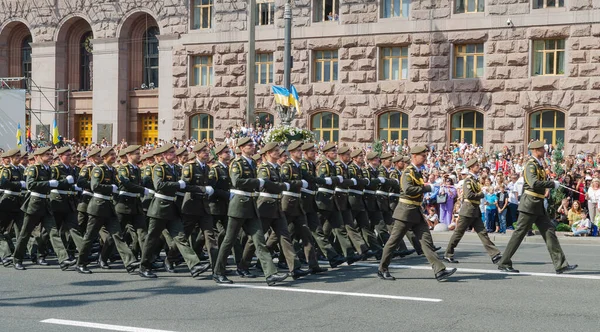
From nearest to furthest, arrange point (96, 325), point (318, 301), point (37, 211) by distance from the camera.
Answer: point (96, 325)
point (318, 301)
point (37, 211)

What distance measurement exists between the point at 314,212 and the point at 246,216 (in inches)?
78.0

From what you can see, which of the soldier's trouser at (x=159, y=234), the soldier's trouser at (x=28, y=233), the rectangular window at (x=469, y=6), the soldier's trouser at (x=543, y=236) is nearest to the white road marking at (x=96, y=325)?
the soldier's trouser at (x=159, y=234)

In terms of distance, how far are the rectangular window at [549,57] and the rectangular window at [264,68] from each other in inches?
421

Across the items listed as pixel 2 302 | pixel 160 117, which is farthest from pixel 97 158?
pixel 160 117

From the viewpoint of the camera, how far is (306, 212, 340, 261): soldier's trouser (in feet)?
40.9

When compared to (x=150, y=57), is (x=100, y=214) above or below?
below

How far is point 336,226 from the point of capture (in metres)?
13.1

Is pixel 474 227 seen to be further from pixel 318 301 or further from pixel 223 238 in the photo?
pixel 318 301

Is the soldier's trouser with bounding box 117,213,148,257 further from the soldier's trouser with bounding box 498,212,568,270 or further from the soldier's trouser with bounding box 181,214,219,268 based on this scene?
the soldier's trouser with bounding box 498,212,568,270

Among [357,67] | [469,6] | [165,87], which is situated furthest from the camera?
[165,87]

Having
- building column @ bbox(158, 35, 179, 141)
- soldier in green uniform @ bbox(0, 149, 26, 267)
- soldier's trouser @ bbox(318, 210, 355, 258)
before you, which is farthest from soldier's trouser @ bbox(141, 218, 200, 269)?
building column @ bbox(158, 35, 179, 141)

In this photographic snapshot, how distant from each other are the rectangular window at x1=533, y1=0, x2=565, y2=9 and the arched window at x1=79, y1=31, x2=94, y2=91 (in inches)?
838

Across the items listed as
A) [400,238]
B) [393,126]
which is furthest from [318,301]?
[393,126]

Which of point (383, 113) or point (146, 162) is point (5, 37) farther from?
point (146, 162)
